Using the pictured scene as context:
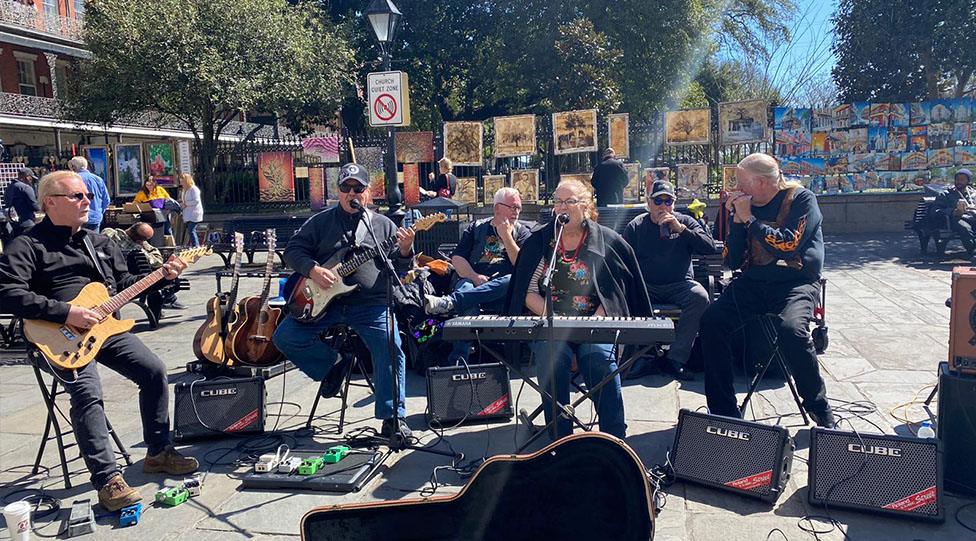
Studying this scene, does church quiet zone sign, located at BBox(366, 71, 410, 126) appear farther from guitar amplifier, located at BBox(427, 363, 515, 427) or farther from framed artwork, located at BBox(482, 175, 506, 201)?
framed artwork, located at BBox(482, 175, 506, 201)

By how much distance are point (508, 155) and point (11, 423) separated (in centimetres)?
1070

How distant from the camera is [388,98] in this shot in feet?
28.8

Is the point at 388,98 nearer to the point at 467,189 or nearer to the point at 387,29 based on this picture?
the point at 387,29

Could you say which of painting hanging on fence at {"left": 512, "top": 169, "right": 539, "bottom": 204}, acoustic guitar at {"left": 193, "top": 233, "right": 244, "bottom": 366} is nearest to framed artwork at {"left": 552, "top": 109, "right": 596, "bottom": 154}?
painting hanging on fence at {"left": 512, "top": 169, "right": 539, "bottom": 204}

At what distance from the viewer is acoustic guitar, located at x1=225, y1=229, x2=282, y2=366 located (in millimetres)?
5688

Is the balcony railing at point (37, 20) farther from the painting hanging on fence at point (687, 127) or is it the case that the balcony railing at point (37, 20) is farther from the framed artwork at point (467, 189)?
the painting hanging on fence at point (687, 127)

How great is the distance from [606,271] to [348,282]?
1651 mm

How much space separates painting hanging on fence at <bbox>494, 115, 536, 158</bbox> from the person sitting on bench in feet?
26.8

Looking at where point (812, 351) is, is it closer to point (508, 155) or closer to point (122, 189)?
point (508, 155)

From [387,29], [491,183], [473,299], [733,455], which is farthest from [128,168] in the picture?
[733,455]

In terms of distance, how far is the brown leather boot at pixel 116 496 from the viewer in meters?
3.74

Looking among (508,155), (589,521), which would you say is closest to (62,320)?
(589,521)

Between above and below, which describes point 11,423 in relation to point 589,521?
below

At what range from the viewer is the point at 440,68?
24.5 metres
